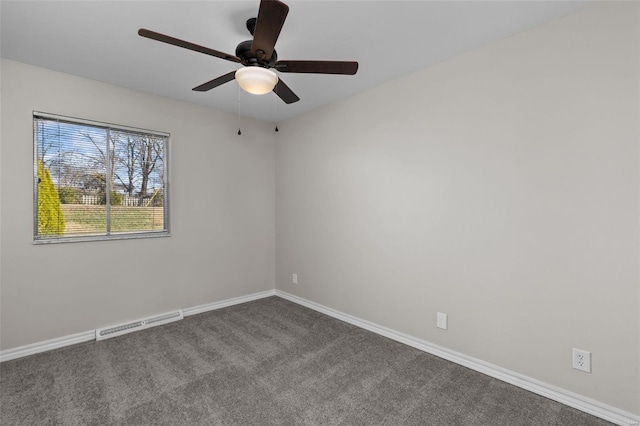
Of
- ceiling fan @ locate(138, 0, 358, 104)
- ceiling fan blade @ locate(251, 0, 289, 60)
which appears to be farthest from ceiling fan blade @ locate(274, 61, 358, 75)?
ceiling fan blade @ locate(251, 0, 289, 60)

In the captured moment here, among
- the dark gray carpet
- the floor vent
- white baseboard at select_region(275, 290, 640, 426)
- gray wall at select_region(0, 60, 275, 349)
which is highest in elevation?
gray wall at select_region(0, 60, 275, 349)

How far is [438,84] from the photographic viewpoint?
2586 mm

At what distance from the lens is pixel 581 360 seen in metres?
1.91

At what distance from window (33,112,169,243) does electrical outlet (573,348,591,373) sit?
3.69m

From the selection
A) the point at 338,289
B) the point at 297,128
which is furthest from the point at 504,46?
the point at 338,289

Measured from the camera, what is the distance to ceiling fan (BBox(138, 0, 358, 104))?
4.74ft

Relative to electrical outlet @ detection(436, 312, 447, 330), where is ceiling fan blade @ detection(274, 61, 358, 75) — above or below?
above

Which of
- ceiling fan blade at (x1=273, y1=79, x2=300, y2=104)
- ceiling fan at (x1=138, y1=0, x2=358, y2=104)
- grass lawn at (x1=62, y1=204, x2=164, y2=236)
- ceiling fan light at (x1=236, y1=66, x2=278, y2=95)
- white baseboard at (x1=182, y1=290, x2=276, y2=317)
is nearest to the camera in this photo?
ceiling fan at (x1=138, y1=0, x2=358, y2=104)

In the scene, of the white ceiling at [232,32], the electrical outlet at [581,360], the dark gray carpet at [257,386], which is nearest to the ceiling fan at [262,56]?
the white ceiling at [232,32]

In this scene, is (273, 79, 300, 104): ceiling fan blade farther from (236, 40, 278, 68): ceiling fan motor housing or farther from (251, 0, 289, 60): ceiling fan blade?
(251, 0, 289, 60): ceiling fan blade

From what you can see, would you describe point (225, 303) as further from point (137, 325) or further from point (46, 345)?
point (46, 345)

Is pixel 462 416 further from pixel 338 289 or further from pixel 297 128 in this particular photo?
pixel 297 128

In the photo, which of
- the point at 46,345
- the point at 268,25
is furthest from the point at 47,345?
the point at 268,25

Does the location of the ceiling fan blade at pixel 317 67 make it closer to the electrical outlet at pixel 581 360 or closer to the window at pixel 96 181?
the window at pixel 96 181
